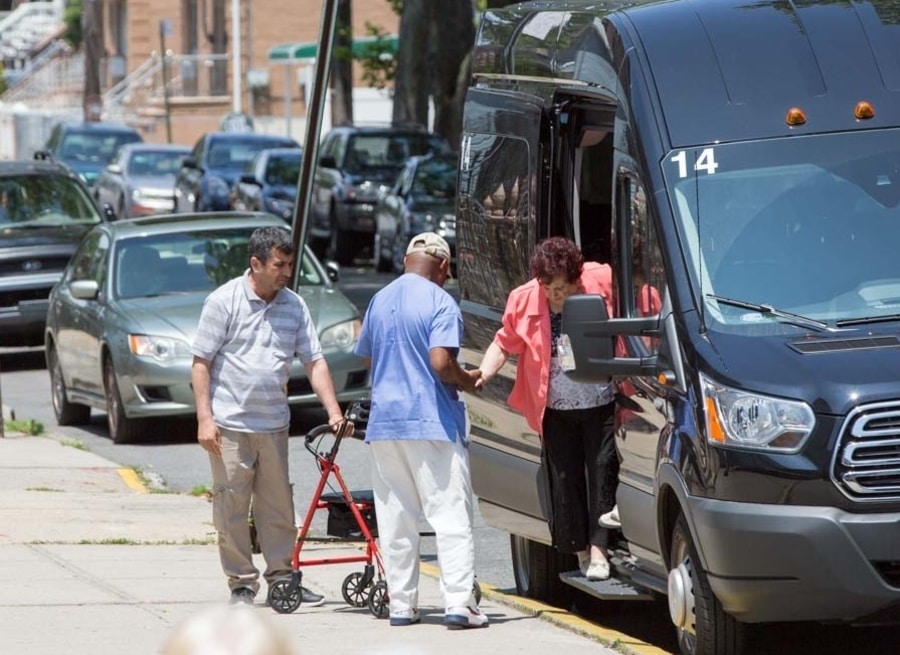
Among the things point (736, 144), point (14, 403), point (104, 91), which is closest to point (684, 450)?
point (736, 144)

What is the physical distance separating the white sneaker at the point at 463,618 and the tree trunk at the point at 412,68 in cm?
2453

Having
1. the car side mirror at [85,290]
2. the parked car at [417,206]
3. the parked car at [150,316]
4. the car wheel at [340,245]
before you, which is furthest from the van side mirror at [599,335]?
the car wheel at [340,245]

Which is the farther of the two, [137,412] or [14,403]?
[14,403]

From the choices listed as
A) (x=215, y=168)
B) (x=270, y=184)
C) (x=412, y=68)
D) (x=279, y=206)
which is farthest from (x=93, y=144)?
(x=279, y=206)

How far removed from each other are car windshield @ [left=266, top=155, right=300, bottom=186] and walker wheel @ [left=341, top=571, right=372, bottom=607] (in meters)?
22.3

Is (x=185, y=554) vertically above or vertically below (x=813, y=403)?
below

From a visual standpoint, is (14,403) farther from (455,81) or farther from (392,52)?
(392,52)

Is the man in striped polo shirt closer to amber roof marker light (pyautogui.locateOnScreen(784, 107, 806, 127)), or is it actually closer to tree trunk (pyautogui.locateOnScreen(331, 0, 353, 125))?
amber roof marker light (pyautogui.locateOnScreen(784, 107, 806, 127))

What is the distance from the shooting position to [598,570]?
841 centimetres

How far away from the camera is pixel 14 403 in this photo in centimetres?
1850

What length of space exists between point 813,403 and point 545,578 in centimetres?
292

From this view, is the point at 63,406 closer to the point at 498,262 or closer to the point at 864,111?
the point at 498,262

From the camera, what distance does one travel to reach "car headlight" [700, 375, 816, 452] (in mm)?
6629

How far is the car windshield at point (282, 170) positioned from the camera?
1223 inches
